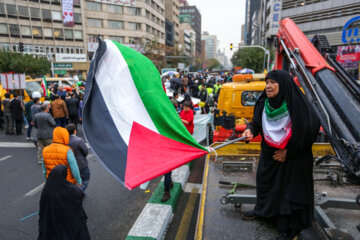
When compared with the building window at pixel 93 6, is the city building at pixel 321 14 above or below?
below

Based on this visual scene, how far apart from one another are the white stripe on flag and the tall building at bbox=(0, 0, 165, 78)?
42.5m

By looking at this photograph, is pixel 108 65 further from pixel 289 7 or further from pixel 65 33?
pixel 65 33

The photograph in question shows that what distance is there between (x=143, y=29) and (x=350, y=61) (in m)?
48.5

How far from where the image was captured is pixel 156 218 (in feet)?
13.0

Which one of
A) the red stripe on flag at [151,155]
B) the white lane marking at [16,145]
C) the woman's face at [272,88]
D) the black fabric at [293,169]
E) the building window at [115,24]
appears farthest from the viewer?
the building window at [115,24]

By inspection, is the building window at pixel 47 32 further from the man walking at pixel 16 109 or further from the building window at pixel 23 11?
the man walking at pixel 16 109

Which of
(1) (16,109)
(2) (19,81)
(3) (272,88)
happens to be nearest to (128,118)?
(3) (272,88)

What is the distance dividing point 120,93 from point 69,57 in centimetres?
4887

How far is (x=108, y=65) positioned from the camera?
9.03 feet

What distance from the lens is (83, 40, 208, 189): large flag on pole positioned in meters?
2.40

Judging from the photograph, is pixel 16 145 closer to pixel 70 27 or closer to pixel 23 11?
pixel 70 27

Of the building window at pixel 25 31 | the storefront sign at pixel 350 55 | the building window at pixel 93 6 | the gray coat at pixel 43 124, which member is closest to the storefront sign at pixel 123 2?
the building window at pixel 93 6

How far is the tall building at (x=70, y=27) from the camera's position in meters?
43.4

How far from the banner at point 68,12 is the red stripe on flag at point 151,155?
51463mm
